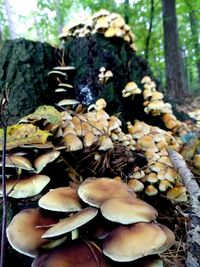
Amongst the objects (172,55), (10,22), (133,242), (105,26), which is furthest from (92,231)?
(10,22)

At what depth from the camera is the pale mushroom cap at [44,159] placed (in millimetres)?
1781

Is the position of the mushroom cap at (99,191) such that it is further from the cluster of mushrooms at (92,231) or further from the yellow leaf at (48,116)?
the yellow leaf at (48,116)

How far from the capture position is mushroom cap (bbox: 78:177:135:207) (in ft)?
4.78

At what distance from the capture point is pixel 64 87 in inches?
136

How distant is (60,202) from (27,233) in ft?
0.73

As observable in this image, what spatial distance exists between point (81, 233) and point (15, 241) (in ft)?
1.07

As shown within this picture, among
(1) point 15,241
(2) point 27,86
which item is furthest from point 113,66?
(1) point 15,241

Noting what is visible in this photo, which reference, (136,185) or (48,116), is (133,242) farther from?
(48,116)

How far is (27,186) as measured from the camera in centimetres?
169

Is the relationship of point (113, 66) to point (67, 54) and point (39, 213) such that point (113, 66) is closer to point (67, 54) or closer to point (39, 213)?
point (67, 54)

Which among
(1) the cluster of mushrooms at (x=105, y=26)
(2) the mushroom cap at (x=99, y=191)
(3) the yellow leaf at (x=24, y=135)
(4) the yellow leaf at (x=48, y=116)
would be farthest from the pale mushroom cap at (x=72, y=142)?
(1) the cluster of mushrooms at (x=105, y=26)

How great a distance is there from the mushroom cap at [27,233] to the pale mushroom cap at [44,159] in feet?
0.98

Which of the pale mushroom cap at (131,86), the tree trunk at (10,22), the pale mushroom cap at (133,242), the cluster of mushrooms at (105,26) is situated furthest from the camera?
the tree trunk at (10,22)

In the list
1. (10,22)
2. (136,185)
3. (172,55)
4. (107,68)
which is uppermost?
(10,22)
